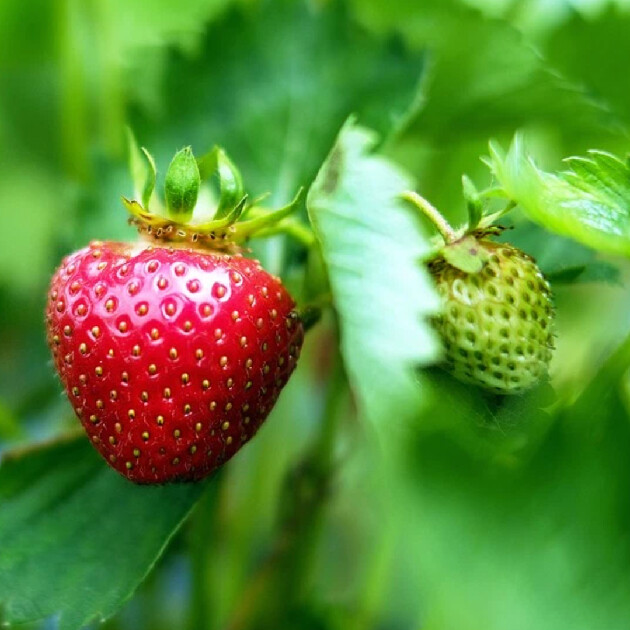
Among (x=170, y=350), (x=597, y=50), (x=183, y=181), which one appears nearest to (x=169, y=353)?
(x=170, y=350)

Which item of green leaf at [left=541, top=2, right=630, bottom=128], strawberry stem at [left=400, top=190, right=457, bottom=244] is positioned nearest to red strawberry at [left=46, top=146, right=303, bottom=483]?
strawberry stem at [left=400, top=190, right=457, bottom=244]

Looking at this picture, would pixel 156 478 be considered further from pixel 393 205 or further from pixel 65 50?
pixel 65 50

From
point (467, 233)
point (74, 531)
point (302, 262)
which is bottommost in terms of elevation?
point (74, 531)

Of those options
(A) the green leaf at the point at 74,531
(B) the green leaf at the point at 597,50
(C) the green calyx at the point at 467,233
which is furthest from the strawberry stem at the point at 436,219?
(B) the green leaf at the point at 597,50

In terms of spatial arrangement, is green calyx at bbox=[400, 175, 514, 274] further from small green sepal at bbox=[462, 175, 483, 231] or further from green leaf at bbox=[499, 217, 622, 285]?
green leaf at bbox=[499, 217, 622, 285]

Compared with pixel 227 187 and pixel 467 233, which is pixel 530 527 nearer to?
pixel 467 233

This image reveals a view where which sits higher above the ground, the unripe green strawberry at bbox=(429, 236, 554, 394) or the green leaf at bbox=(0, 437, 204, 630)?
the unripe green strawberry at bbox=(429, 236, 554, 394)
